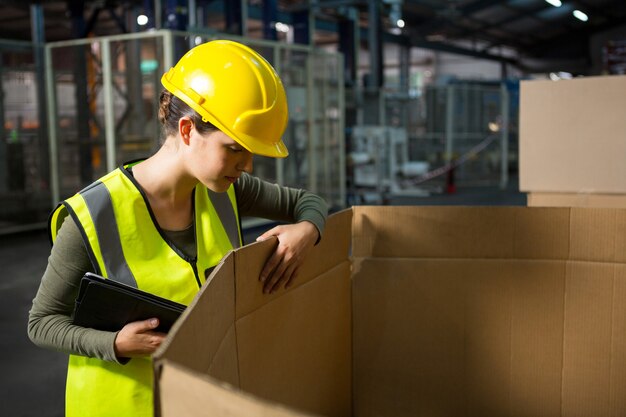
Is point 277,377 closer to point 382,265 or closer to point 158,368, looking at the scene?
point 382,265

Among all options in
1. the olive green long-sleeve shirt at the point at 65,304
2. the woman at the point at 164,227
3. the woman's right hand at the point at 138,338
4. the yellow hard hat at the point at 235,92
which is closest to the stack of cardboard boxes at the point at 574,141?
the woman at the point at 164,227

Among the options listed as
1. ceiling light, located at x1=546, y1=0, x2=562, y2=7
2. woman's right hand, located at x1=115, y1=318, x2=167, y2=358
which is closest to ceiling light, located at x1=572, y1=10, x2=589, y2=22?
ceiling light, located at x1=546, y1=0, x2=562, y2=7

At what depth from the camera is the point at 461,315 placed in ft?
4.47

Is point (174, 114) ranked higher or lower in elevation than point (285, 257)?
higher

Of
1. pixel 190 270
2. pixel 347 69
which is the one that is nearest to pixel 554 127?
pixel 190 270

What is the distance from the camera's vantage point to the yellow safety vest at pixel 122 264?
1.12m

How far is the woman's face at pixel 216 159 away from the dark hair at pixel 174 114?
0.05 ft

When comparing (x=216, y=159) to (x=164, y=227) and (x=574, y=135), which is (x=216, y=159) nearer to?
(x=164, y=227)

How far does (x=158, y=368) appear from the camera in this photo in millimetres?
554

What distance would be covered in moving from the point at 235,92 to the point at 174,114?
0.18 m

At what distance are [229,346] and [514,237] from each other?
697 mm

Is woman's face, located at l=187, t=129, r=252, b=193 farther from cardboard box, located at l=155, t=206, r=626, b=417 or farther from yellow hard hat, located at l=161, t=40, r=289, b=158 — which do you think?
cardboard box, located at l=155, t=206, r=626, b=417

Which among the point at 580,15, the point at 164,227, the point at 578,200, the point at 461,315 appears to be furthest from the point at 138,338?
the point at 580,15

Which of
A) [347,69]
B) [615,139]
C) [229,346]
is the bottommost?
[229,346]
